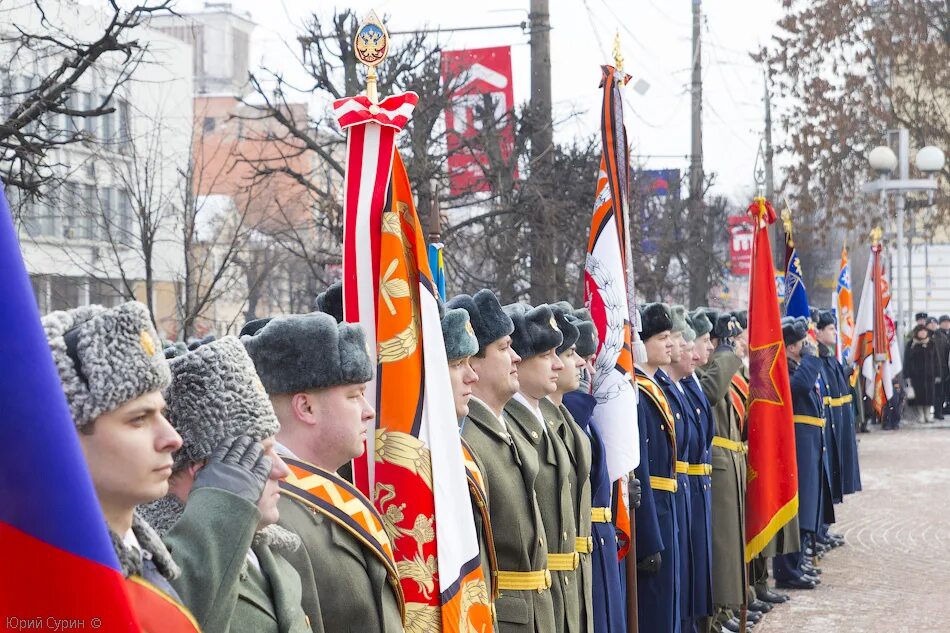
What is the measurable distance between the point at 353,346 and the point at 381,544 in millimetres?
533

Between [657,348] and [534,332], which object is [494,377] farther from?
[657,348]

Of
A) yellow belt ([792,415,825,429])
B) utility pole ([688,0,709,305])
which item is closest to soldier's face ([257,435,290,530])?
yellow belt ([792,415,825,429])

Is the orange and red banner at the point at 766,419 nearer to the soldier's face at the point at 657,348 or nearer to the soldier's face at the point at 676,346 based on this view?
the soldier's face at the point at 676,346

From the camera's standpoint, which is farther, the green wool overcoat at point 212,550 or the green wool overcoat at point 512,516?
the green wool overcoat at point 512,516

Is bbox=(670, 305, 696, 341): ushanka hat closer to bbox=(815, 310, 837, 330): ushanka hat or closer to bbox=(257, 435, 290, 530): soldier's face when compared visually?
bbox=(257, 435, 290, 530): soldier's face

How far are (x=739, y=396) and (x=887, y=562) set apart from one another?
2757 millimetres

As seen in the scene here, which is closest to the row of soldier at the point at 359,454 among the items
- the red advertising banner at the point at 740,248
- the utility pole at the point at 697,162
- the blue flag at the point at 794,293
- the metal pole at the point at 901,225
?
the blue flag at the point at 794,293

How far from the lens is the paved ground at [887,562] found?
29.0 feet

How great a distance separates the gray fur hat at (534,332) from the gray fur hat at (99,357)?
3204 millimetres

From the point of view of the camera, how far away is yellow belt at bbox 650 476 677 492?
23.8ft

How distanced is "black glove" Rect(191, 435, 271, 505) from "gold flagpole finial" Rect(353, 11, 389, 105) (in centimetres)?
196

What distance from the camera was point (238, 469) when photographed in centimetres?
258

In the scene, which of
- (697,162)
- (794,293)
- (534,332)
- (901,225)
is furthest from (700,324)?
(901,225)

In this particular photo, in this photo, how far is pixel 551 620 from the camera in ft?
15.9
